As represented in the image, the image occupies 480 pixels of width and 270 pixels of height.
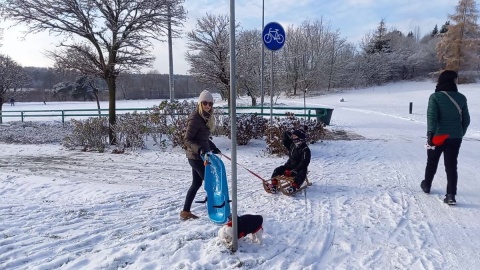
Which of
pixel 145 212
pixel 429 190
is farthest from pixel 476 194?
pixel 145 212

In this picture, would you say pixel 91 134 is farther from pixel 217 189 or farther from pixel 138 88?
pixel 138 88

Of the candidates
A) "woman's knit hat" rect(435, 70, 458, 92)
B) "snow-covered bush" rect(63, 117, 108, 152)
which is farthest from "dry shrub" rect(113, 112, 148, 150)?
"woman's knit hat" rect(435, 70, 458, 92)

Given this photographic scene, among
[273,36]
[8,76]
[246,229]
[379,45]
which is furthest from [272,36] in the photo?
[379,45]

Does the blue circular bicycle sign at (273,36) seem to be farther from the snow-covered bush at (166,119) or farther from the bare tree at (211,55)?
the bare tree at (211,55)

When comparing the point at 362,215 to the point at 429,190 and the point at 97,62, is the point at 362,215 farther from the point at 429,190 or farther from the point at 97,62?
the point at 97,62

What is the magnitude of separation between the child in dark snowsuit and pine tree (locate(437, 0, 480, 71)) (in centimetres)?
4868

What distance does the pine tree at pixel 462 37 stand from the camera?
4406 centimetres

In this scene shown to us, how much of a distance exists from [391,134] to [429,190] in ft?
25.8

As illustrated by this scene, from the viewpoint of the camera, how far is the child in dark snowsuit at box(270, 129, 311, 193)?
541cm

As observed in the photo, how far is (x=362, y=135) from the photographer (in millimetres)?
12234

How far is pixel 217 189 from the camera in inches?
151

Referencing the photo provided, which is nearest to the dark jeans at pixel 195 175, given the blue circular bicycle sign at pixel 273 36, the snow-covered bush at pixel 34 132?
the blue circular bicycle sign at pixel 273 36

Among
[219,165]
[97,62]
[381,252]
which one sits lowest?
[381,252]

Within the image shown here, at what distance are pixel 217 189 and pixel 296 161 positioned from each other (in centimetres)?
225
